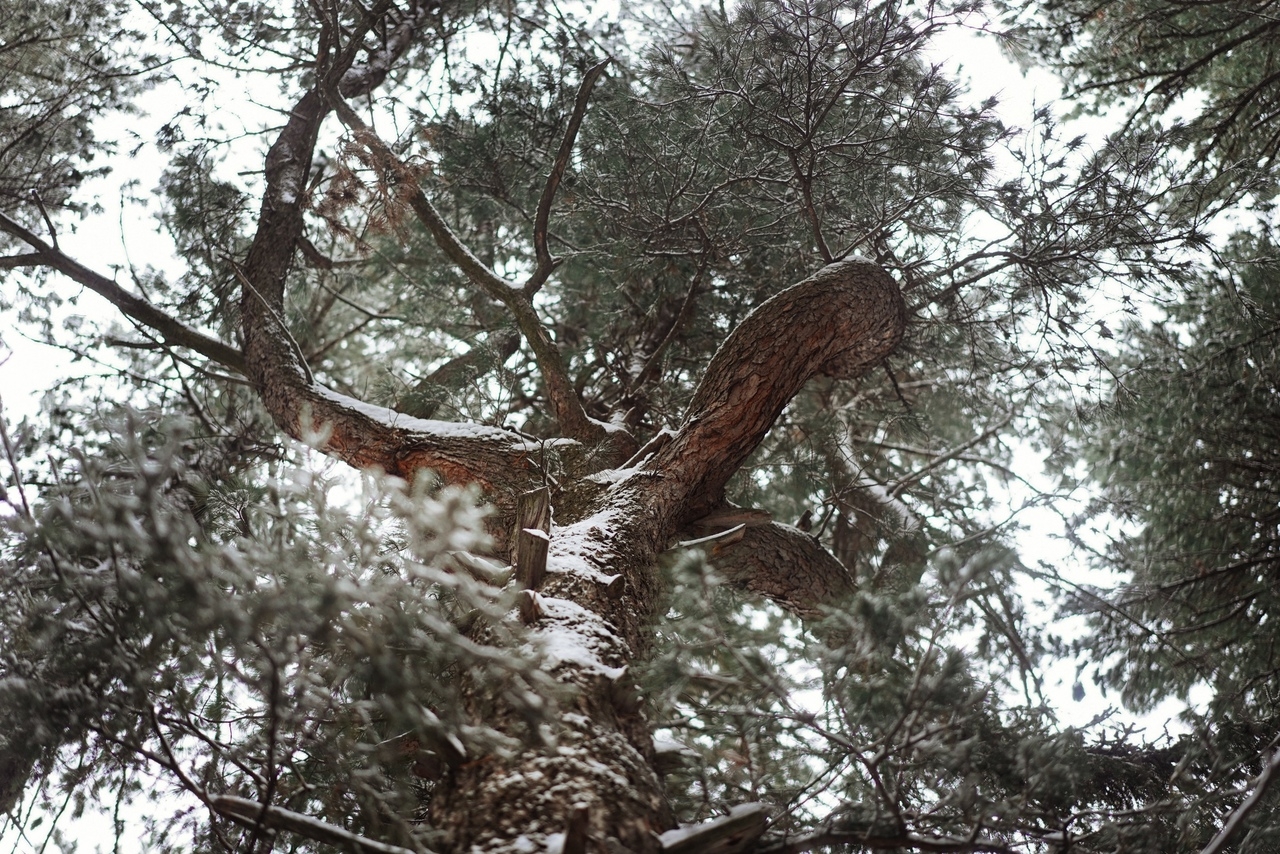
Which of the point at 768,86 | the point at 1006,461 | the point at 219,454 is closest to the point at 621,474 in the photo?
the point at 768,86

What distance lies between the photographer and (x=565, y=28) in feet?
18.5

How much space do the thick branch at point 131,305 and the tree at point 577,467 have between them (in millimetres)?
23

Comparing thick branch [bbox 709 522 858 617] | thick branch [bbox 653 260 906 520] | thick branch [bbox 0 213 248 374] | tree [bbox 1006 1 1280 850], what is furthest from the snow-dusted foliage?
tree [bbox 1006 1 1280 850]

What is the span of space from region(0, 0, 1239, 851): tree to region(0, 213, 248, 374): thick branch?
23 millimetres

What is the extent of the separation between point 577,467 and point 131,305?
2.34 metres

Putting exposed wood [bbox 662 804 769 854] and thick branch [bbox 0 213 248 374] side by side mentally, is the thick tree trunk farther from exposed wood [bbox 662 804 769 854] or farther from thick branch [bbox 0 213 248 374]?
thick branch [bbox 0 213 248 374]

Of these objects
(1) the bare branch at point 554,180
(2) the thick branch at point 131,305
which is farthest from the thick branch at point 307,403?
(1) the bare branch at point 554,180

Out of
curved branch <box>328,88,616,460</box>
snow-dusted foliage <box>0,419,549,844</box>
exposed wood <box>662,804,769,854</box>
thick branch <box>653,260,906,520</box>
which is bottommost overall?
exposed wood <box>662,804,769,854</box>

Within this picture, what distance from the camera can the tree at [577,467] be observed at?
6.69 feet

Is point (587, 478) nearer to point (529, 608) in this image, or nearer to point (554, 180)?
point (529, 608)

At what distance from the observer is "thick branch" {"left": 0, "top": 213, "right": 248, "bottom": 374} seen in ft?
13.4

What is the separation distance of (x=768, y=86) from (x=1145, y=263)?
Result: 6.66ft

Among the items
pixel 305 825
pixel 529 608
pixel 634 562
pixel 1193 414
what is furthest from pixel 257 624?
pixel 1193 414

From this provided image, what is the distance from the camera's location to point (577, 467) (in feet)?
12.7
